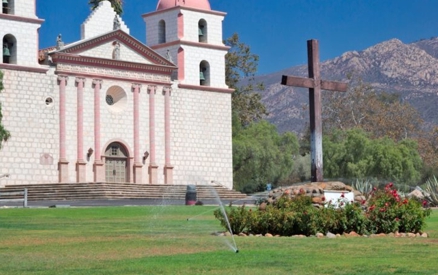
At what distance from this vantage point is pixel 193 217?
1131 inches

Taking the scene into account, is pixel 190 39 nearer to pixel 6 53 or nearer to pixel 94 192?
pixel 6 53

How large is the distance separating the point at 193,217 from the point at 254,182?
144 ft

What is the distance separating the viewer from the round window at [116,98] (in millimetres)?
60062

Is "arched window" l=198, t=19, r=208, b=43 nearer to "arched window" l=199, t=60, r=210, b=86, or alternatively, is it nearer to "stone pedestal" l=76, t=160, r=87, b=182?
"arched window" l=199, t=60, r=210, b=86

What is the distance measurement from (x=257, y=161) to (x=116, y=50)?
602 inches

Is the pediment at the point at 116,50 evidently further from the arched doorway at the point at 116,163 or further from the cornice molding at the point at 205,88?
the arched doorway at the point at 116,163

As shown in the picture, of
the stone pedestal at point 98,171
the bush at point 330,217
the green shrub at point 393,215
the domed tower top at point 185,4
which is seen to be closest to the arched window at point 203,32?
the domed tower top at point 185,4

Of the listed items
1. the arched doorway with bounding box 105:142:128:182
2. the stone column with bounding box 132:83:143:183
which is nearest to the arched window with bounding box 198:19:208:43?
the stone column with bounding box 132:83:143:183

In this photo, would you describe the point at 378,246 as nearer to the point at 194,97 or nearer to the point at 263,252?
the point at 263,252

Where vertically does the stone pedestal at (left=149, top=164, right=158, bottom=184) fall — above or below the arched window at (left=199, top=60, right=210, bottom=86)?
below

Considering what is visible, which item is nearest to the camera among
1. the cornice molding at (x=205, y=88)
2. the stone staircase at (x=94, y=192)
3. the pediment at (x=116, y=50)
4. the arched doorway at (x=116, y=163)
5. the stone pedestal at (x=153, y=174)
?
the stone staircase at (x=94, y=192)

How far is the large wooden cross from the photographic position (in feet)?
77.6

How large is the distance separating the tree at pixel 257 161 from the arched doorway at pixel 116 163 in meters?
12.2

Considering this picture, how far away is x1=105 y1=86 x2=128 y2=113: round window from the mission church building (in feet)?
0.18
